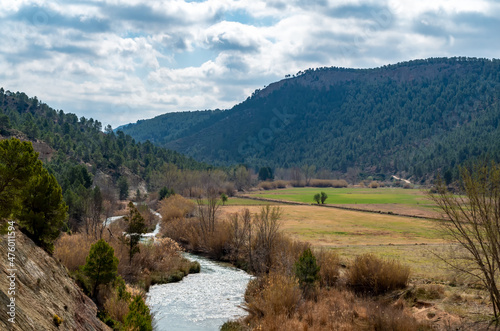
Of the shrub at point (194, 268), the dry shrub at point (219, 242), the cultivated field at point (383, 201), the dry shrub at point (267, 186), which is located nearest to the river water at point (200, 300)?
the shrub at point (194, 268)

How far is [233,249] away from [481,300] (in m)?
25.7

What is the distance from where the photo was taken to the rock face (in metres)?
11.6

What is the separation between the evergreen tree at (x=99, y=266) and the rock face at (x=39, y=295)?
2549 mm

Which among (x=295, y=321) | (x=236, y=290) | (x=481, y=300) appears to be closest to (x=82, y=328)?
(x=295, y=321)

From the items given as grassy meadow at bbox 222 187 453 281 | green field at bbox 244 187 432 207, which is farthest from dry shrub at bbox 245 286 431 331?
green field at bbox 244 187 432 207

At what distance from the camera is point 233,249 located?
A: 43062 millimetres

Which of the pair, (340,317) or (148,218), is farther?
(148,218)

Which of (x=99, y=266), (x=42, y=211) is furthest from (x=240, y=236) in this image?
(x=42, y=211)

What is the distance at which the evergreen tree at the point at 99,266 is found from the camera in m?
21.6

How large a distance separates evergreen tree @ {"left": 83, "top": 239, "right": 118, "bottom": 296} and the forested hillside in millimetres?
28017

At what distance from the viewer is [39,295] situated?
13.9 m

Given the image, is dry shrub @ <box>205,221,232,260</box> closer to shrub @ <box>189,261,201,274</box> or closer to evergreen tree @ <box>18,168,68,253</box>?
shrub @ <box>189,261,201,274</box>

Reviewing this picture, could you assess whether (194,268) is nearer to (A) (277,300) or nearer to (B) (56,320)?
(A) (277,300)

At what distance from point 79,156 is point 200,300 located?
105 metres
